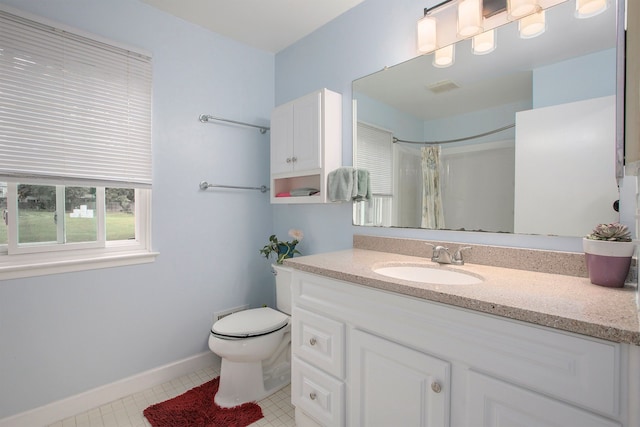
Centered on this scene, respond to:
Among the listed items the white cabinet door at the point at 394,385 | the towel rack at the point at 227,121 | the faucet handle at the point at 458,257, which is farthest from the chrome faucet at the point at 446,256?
the towel rack at the point at 227,121

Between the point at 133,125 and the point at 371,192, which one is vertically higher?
the point at 133,125

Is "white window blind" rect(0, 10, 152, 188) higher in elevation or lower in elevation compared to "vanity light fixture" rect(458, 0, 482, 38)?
lower

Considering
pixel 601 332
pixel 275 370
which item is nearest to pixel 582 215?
pixel 601 332

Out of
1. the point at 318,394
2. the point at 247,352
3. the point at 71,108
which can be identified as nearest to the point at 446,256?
the point at 318,394

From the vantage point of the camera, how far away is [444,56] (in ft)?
5.03

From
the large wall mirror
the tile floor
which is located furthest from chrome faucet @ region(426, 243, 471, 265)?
the tile floor

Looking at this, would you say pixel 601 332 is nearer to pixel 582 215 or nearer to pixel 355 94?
pixel 582 215

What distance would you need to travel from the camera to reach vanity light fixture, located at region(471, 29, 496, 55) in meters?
1.38

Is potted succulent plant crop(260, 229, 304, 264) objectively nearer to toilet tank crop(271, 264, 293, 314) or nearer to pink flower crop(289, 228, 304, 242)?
pink flower crop(289, 228, 304, 242)

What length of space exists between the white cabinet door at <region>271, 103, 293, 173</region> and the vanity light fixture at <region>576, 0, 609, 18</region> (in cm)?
149

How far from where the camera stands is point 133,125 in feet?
6.03

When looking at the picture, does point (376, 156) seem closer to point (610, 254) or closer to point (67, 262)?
point (610, 254)

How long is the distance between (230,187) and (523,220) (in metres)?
1.82

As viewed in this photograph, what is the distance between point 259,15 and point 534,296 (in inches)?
84.8
